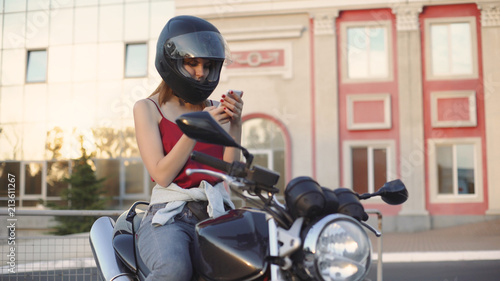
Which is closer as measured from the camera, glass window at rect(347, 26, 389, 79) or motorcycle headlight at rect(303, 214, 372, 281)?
motorcycle headlight at rect(303, 214, 372, 281)

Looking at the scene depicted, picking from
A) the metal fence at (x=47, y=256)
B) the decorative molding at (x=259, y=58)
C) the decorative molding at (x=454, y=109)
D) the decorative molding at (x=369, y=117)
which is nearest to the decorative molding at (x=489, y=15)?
the decorative molding at (x=454, y=109)

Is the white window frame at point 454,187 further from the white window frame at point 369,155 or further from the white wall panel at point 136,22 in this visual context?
the white wall panel at point 136,22

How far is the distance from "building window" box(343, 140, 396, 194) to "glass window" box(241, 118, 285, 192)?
6.84ft

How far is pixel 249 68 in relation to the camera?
17.5 m

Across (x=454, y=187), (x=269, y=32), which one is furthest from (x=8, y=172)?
(x=454, y=187)

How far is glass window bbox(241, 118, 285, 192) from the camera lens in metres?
17.5

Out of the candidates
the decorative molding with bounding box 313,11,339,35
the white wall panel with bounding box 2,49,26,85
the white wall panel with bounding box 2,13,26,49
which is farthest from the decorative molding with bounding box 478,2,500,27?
the white wall panel with bounding box 2,49,26,85

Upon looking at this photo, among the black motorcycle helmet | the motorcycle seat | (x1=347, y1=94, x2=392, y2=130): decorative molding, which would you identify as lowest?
the motorcycle seat

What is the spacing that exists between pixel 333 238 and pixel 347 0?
55.3 feet

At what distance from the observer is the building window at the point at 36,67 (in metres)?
20.0

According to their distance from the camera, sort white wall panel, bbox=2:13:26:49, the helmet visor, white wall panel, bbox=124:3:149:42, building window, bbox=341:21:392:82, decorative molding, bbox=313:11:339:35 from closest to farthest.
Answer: the helmet visor
building window, bbox=341:21:392:82
decorative molding, bbox=313:11:339:35
white wall panel, bbox=2:13:26:49
white wall panel, bbox=124:3:149:42

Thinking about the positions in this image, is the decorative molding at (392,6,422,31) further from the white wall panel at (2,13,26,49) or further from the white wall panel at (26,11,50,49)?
the white wall panel at (2,13,26,49)

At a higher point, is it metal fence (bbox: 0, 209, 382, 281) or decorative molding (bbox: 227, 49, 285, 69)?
decorative molding (bbox: 227, 49, 285, 69)

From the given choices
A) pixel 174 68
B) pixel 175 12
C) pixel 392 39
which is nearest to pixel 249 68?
pixel 175 12
